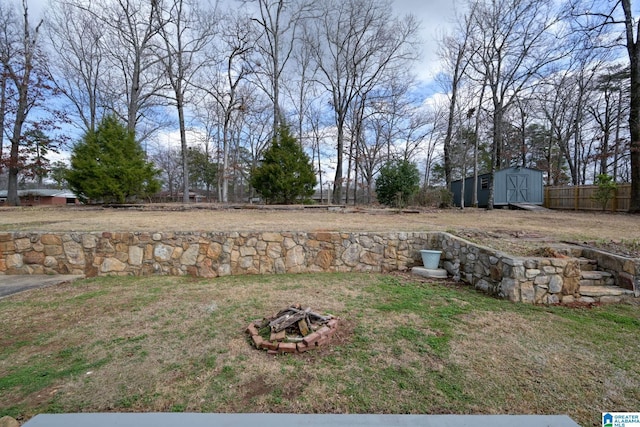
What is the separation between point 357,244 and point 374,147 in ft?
62.1

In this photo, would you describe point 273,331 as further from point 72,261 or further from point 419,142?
point 419,142

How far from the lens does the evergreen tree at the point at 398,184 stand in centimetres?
1393

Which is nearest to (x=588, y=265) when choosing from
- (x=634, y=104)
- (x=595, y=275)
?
(x=595, y=275)

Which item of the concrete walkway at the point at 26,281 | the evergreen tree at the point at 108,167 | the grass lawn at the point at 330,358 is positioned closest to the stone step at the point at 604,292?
the grass lawn at the point at 330,358

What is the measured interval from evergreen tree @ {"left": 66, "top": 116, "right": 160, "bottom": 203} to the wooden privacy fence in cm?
1912

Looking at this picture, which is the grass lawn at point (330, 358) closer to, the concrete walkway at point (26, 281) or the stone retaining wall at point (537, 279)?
the stone retaining wall at point (537, 279)

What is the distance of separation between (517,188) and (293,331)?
17784mm

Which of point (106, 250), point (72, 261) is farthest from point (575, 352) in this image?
→ point (72, 261)

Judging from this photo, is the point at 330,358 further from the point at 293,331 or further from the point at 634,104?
the point at 634,104

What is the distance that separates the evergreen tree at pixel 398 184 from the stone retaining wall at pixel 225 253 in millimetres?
9193

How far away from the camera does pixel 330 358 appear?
2.18 m

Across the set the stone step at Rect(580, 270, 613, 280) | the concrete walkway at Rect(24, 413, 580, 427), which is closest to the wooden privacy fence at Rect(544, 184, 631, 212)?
the stone step at Rect(580, 270, 613, 280)

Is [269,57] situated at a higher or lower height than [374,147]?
higher

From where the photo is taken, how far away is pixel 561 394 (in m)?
1.77
